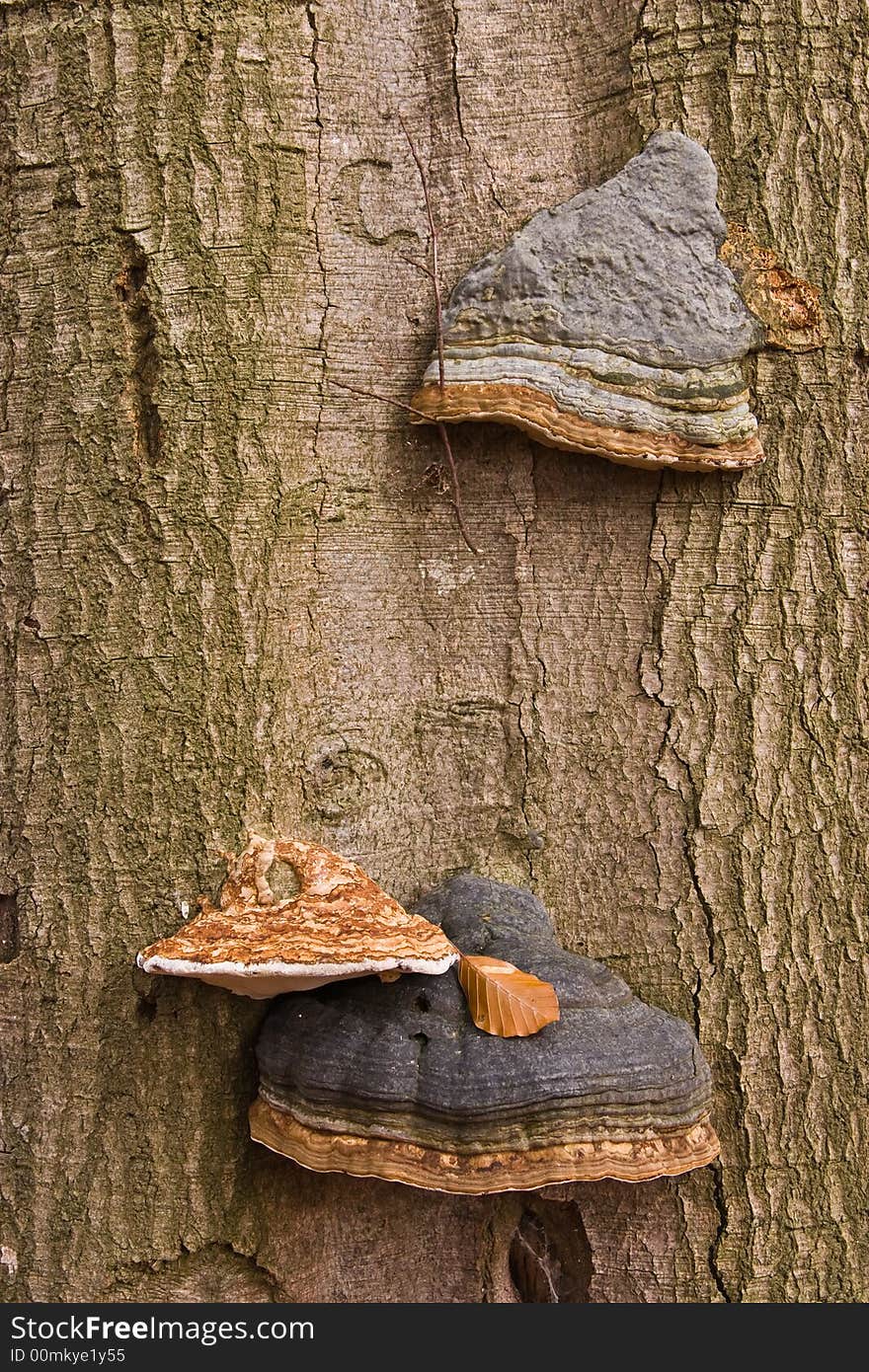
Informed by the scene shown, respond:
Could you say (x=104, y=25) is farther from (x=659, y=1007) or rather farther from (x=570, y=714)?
(x=659, y=1007)

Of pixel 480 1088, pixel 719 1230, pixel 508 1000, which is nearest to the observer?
pixel 480 1088

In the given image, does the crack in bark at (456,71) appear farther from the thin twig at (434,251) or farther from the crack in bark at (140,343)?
the crack in bark at (140,343)

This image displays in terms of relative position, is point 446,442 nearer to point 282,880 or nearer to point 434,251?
point 434,251

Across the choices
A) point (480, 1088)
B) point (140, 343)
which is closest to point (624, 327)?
point (140, 343)

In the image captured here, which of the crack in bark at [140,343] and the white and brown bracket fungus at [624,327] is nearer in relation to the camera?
the white and brown bracket fungus at [624,327]

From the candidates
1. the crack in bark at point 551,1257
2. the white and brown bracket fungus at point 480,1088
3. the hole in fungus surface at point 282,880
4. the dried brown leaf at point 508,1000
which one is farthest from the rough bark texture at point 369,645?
the dried brown leaf at point 508,1000

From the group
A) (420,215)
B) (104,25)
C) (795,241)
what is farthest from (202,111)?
(795,241)
